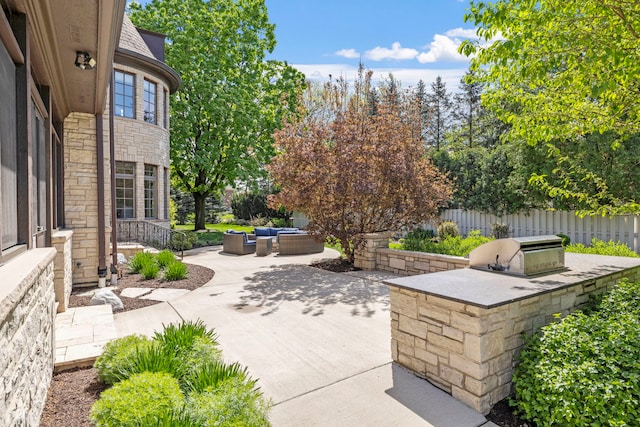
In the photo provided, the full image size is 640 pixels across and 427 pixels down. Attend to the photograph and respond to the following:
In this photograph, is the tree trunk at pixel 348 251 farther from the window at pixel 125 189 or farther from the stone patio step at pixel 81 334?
the window at pixel 125 189

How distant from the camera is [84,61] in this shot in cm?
434

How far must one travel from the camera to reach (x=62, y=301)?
197 inches

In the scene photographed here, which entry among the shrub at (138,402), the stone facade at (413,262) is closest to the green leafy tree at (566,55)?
the stone facade at (413,262)

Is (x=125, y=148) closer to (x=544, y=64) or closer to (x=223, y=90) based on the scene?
(x=223, y=90)

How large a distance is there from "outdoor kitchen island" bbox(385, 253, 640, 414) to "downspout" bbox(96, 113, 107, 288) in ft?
19.2

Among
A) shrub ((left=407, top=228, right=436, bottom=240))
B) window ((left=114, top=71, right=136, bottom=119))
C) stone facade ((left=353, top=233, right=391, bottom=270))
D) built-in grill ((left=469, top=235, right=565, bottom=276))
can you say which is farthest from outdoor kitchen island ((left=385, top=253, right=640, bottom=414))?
window ((left=114, top=71, right=136, bottom=119))

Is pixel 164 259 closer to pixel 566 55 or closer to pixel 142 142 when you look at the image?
pixel 142 142

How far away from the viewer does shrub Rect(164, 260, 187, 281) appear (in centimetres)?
760

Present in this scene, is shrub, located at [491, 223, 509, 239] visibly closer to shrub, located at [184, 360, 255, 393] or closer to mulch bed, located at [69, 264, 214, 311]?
mulch bed, located at [69, 264, 214, 311]

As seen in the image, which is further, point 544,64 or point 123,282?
point 123,282

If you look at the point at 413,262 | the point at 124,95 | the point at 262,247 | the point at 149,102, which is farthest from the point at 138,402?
the point at 149,102

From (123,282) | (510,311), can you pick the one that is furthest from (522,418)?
(123,282)

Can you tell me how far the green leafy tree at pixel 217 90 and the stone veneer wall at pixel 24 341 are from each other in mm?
14474

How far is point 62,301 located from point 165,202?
31.0 ft
